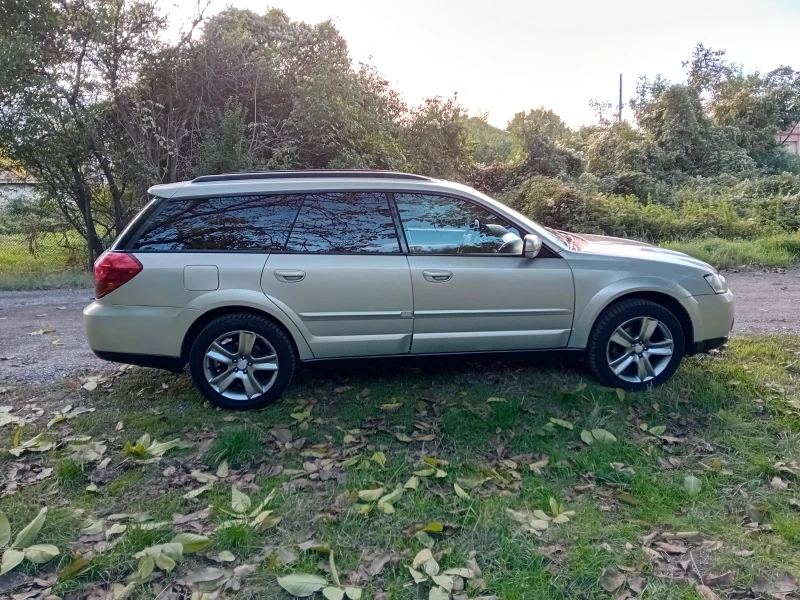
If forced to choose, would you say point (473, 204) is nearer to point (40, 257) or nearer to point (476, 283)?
point (476, 283)

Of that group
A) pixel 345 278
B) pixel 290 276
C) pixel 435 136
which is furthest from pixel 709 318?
pixel 435 136

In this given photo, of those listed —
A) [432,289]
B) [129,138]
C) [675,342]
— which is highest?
[129,138]

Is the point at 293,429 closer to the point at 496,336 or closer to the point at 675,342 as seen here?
the point at 496,336

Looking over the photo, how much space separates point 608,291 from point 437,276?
4.30 feet

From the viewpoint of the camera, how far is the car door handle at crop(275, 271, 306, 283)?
15.0 ft

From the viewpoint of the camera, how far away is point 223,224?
184 inches

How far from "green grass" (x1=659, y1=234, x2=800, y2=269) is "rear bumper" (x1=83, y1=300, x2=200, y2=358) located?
8.80 metres

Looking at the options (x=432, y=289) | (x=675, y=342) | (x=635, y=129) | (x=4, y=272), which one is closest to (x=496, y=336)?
(x=432, y=289)

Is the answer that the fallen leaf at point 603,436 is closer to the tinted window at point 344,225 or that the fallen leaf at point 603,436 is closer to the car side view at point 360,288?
the car side view at point 360,288

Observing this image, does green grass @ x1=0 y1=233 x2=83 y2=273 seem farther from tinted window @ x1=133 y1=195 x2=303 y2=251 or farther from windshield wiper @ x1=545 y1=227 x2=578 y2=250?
windshield wiper @ x1=545 y1=227 x2=578 y2=250

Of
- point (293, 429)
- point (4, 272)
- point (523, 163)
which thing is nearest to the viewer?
point (293, 429)

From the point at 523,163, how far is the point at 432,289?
15739mm

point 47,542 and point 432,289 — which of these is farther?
point 432,289

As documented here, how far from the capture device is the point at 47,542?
3193 mm
